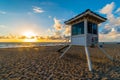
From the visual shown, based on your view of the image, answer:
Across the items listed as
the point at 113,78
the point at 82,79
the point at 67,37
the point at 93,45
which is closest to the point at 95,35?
the point at 93,45

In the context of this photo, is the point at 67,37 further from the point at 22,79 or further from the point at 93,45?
the point at 22,79

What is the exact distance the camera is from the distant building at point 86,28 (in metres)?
7.43

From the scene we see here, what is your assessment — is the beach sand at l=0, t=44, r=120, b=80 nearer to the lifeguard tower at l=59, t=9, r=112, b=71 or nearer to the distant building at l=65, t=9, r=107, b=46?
the lifeguard tower at l=59, t=9, r=112, b=71

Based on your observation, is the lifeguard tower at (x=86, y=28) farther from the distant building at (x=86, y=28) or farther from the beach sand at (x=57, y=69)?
the beach sand at (x=57, y=69)

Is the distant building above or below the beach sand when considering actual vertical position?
above

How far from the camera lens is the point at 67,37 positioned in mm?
10664

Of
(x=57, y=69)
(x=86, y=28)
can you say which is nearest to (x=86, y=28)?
(x=86, y=28)

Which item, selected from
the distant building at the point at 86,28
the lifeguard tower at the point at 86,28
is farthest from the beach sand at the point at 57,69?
the distant building at the point at 86,28

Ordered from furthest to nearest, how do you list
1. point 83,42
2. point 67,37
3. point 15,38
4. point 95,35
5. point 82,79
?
point 15,38 → point 67,37 → point 95,35 → point 83,42 → point 82,79

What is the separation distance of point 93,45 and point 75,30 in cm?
221

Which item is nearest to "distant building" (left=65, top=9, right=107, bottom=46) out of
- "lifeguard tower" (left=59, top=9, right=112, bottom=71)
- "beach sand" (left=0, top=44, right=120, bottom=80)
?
"lifeguard tower" (left=59, top=9, right=112, bottom=71)

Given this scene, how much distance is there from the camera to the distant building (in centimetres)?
743

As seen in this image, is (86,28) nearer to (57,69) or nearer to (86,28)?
(86,28)

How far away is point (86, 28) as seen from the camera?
24.3 feet
